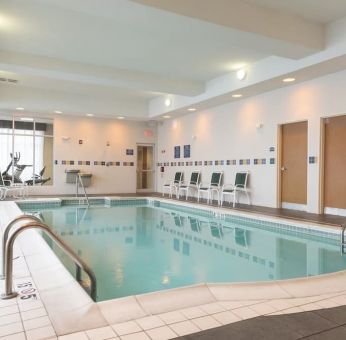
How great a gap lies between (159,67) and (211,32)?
8.78 feet

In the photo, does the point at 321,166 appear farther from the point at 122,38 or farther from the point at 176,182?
the point at 176,182

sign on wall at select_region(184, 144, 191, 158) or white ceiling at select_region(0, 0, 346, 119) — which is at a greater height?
white ceiling at select_region(0, 0, 346, 119)

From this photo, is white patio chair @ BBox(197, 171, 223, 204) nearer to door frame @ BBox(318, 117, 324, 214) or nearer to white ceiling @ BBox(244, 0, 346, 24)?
door frame @ BBox(318, 117, 324, 214)

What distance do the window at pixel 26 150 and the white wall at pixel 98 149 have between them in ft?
1.34

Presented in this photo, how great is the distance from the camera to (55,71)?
21.4 feet

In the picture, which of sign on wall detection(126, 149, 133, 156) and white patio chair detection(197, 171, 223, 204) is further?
sign on wall detection(126, 149, 133, 156)

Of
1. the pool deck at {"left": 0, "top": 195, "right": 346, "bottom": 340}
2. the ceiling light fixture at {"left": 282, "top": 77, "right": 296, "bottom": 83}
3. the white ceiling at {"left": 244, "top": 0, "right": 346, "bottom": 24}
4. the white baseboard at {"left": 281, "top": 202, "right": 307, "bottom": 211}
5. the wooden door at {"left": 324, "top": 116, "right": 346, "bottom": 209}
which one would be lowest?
the pool deck at {"left": 0, "top": 195, "right": 346, "bottom": 340}

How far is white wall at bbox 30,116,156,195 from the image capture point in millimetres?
10672

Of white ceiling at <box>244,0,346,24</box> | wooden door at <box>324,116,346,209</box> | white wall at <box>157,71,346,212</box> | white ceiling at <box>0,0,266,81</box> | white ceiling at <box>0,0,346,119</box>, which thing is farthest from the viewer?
white wall at <box>157,71,346,212</box>

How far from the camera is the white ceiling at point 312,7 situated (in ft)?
14.5

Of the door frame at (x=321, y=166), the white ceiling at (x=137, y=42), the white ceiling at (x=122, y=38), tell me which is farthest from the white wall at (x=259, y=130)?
the white ceiling at (x=122, y=38)

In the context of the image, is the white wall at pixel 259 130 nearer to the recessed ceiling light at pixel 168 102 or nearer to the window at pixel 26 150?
the recessed ceiling light at pixel 168 102

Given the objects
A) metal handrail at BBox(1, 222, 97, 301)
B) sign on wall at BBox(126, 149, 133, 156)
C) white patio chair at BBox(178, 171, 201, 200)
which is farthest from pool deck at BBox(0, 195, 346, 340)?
sign on wall at BBox(126, 149, 133, 156)

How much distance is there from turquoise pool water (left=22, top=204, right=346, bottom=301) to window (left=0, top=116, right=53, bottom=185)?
12.7ft
